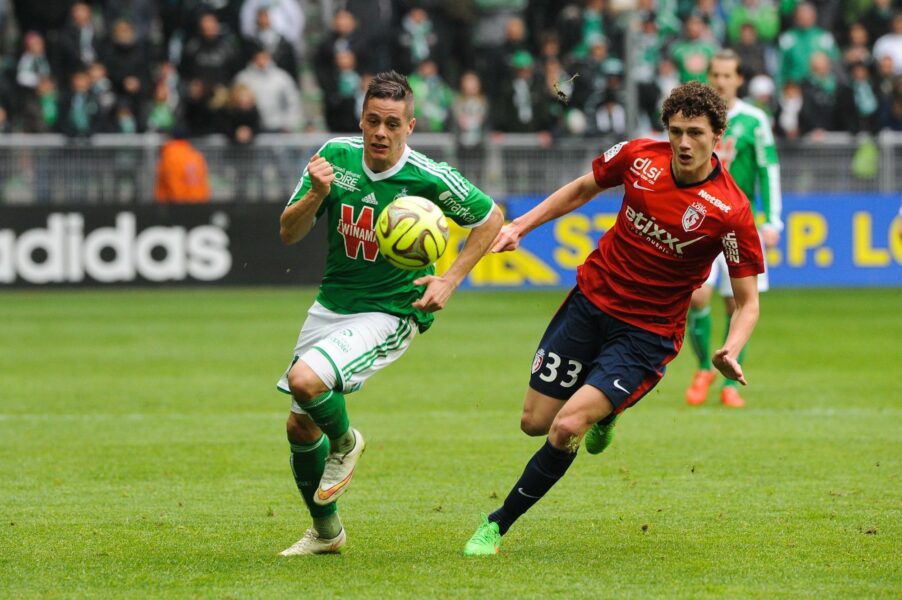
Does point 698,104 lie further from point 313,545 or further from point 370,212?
point 313,545

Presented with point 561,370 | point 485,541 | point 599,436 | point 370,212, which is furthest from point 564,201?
point 485,541

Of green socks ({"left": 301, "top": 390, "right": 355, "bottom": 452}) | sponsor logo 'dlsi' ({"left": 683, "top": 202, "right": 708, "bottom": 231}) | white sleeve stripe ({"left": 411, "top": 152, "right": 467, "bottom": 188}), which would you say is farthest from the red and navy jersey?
green socks ({"left": 301, "top": 390, "right": 355, "bottom": 452})

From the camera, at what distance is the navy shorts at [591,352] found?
23.0 ft

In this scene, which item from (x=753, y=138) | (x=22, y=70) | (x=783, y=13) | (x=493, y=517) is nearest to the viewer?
(x=493, y=517)

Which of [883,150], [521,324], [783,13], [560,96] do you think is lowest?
[521,324]

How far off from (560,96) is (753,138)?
469cm

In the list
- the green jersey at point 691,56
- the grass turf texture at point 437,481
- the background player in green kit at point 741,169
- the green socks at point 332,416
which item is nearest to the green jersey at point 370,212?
the green socks at point 332,416

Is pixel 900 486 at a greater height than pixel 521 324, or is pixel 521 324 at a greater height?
pixel 900 486

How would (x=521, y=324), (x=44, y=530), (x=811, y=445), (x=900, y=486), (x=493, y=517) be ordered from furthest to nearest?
(x=521, y=324) < (x=811, y=445) < (x=900, y=486) < (x=44, y=530) < (x=493, y=517)

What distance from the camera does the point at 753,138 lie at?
1144 cm

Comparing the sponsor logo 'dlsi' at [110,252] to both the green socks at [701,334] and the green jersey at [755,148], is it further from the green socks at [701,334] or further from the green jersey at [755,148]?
the green jersey at [755,148]

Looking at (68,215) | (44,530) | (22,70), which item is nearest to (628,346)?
(44,530)

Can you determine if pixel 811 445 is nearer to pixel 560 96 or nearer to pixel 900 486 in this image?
pixel 900 486

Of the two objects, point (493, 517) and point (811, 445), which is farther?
point (811, 445)
